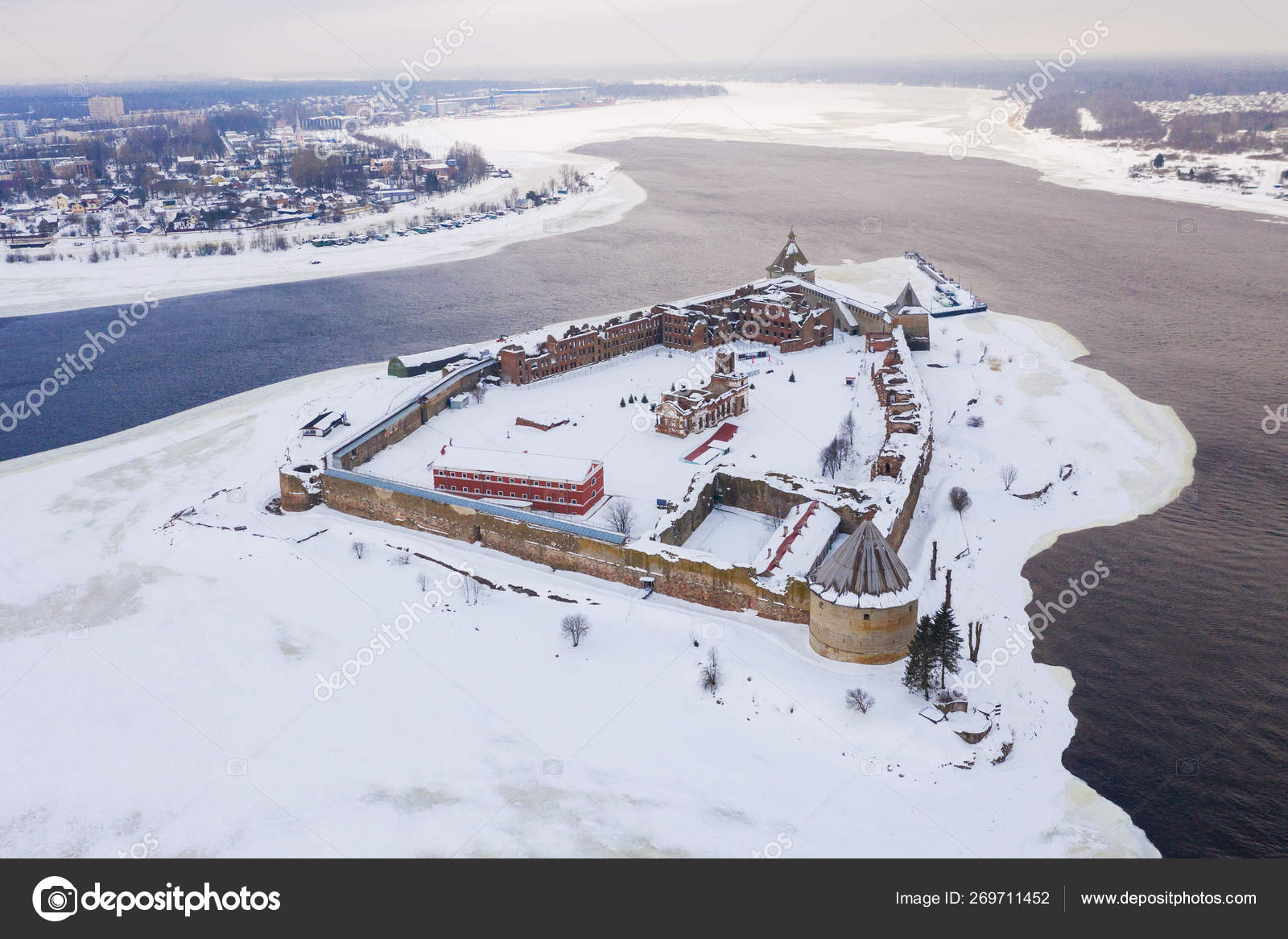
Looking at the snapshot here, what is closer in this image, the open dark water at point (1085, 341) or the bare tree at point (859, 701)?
the open dark water at point (1085, 341)

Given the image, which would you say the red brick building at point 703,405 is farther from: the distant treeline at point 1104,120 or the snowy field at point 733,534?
the distant treeline at point 1104,120

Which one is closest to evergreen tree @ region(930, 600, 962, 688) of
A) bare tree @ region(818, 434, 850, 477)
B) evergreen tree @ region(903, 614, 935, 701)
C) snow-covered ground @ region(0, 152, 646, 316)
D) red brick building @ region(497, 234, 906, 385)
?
evergreen tree @ region(903, 614, 935, 701)

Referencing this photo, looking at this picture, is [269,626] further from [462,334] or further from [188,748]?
[462,334]

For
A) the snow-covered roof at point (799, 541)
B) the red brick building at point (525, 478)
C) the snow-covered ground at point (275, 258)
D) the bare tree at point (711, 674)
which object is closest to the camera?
the bare tree at point (711, 674)

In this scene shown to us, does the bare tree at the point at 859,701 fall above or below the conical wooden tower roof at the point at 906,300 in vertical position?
below

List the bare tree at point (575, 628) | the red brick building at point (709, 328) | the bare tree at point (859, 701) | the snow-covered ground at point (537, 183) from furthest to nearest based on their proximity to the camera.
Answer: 1. the snow-covered ground at point (537, 183)
2. the red brick building at point (709, 328)
3. the bare tree at point (575, 628)
4. the bare tree at point (859, 701)

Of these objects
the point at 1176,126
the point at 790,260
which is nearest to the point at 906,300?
the point at 790,260

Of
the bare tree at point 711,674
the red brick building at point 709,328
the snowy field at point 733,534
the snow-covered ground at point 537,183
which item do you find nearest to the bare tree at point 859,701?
the bare tree at point 711,674

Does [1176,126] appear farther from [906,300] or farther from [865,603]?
[865,603]
